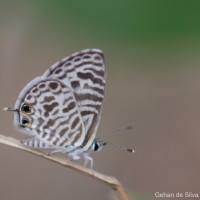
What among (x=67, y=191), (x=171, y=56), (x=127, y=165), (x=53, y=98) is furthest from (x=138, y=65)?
(x=53, y=98)

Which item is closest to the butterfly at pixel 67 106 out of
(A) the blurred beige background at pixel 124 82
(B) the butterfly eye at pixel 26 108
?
(B) the butterfly eye at pixel 26 108

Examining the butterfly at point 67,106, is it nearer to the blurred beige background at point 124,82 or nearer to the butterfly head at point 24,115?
the butterfly head at point 24,115

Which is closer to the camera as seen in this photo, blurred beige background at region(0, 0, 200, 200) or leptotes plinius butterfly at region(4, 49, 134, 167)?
leptotes plinius butterfly at region(4, 49, 134, 167)

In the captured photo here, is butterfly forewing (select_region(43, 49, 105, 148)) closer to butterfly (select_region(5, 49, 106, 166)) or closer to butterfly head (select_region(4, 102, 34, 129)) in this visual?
butterfly (select_region(5, 49, 106, 166))

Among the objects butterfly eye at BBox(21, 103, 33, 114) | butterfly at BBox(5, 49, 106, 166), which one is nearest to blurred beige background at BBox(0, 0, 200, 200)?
butterfly at BBox(5, 49, 106, 166)

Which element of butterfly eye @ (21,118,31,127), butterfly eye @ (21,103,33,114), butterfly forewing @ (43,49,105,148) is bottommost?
butterfly eye @ (21,118,31,127)

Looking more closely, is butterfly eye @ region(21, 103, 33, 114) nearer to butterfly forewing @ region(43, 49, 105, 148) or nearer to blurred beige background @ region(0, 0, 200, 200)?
butterfly forewing @ region(43, 49, 105, 148)

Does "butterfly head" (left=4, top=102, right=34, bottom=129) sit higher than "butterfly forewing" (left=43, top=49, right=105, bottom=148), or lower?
lower
